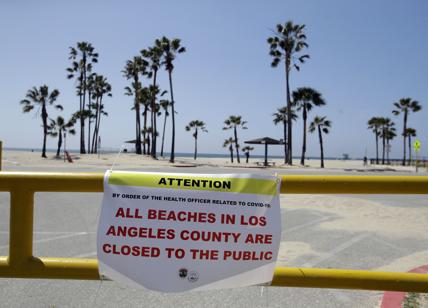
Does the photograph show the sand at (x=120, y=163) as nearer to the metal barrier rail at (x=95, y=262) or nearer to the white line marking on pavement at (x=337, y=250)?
the white line marking on pavement at (x=337, y=250)

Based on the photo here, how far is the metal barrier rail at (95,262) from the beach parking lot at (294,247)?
4.26ft

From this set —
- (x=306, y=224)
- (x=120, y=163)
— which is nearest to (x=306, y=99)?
(x=120, y=163)

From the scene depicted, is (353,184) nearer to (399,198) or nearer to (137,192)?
(137,192)

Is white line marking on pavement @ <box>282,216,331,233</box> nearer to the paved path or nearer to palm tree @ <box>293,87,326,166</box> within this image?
the paved path

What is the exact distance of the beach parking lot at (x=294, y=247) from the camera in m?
3.38

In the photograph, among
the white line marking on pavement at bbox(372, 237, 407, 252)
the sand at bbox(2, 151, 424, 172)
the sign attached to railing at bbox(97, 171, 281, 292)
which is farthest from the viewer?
the sand at bbox(2, 151, 424, 172)

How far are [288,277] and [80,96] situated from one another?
68957 millimetres

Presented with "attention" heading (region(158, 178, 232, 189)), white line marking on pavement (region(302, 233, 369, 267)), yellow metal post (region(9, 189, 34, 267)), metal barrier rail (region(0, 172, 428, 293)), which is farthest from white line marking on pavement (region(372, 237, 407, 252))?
yellow metal post (region(9, 189, 34, 267))

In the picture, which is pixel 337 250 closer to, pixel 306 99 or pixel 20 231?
pixel 20 231

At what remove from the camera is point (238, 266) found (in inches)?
81.1

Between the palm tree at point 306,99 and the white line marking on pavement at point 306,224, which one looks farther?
the palm tree at point 306,99

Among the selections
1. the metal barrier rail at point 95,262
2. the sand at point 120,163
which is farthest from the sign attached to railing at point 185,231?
the sand at point 120,163

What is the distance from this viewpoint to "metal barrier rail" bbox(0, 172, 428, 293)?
205 centimetres

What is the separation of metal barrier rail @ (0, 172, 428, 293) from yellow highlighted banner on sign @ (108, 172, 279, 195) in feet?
0.28
